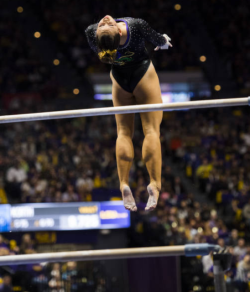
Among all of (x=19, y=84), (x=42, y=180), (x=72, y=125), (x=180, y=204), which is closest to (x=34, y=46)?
(x=19, y=84)

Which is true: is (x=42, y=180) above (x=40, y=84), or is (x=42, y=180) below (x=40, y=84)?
below

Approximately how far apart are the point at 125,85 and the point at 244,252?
4825mm

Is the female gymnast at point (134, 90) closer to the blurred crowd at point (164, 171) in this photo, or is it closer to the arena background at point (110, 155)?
the arena background at point (110, 155)

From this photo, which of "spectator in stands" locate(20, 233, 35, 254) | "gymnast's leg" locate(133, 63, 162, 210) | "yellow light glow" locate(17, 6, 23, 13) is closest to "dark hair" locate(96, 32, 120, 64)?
"gymnast's leg" locate(133, 63, 162, 210)

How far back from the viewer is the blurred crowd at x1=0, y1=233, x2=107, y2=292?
695 cm

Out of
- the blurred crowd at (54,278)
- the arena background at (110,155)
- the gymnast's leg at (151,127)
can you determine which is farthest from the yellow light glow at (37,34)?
the gymnast's leg at (151,127)

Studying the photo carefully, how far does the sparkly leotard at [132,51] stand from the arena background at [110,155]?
340cm

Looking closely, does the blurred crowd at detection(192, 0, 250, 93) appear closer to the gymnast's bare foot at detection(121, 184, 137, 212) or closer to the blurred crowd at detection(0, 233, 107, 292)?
the blurred crowd at detection(0, 233, 107, 292)

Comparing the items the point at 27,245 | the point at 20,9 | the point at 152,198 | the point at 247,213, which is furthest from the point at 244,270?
the point at 20,9

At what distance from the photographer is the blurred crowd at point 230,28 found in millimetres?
13645

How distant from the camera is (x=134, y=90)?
450 cm

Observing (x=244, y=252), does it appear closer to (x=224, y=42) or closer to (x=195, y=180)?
(x=195, y=180)

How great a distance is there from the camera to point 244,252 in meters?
8.02

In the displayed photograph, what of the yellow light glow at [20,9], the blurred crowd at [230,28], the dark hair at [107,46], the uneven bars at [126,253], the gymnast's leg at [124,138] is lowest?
the uneven bars at [126,253]
